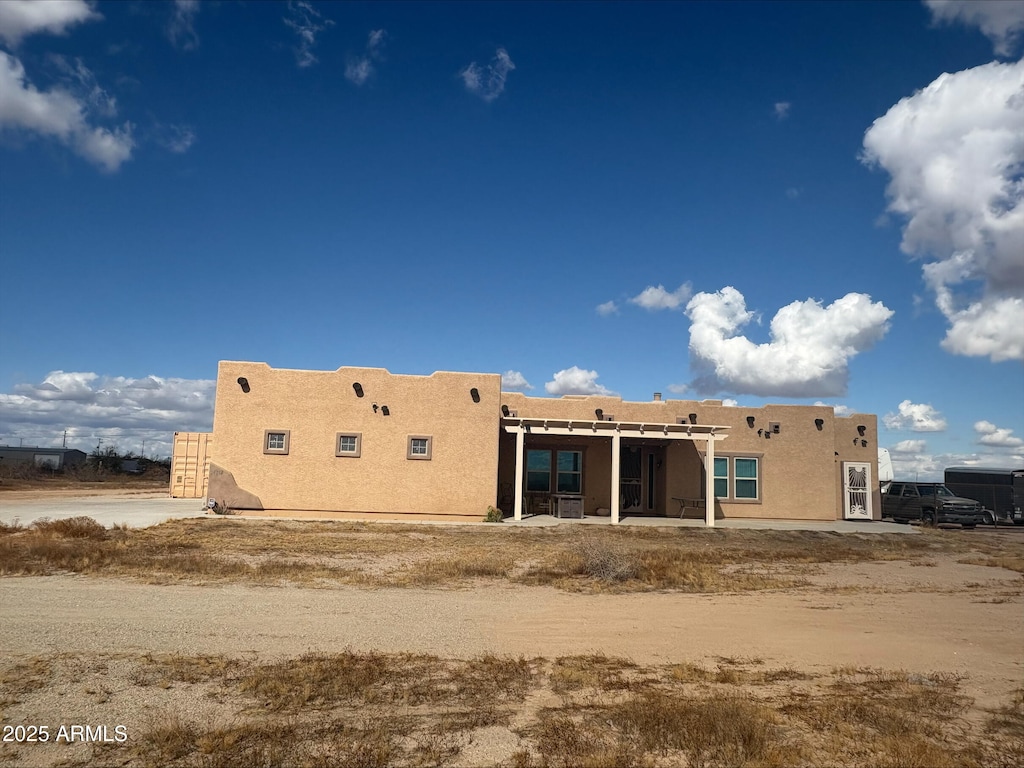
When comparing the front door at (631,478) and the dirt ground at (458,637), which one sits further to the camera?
the front door at (631,478)

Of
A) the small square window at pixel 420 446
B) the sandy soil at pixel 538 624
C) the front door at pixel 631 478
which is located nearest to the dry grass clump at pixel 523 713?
the sandy soil at pixel 538 624

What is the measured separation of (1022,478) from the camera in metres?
30.5

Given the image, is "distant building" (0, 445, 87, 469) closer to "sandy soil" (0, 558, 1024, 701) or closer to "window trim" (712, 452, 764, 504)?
"window trim" (712, 452, 764, 504)

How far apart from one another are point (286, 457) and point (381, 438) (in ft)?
10.0

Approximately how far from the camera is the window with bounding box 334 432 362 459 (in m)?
23.2

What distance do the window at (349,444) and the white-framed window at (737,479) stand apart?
12657mm

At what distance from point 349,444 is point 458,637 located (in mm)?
15961

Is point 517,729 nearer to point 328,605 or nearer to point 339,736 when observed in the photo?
point 339,736

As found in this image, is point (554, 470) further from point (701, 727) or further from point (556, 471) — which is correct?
point (701, 727)

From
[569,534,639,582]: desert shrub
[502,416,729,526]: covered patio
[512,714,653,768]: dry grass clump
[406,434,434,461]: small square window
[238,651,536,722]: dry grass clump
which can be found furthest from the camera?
[406,434,434,461]: small square window

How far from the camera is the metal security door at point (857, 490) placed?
27672 millimetres

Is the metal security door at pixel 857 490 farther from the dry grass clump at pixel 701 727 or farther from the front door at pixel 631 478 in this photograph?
the dry grass clump at pixel 701 727

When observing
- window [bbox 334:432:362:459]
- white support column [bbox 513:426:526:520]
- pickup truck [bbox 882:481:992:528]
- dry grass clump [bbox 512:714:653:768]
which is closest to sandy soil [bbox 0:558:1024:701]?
dry grass clump [bbox 512:714:653:768]

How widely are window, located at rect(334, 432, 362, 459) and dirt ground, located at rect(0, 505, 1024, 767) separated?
1207 cm
